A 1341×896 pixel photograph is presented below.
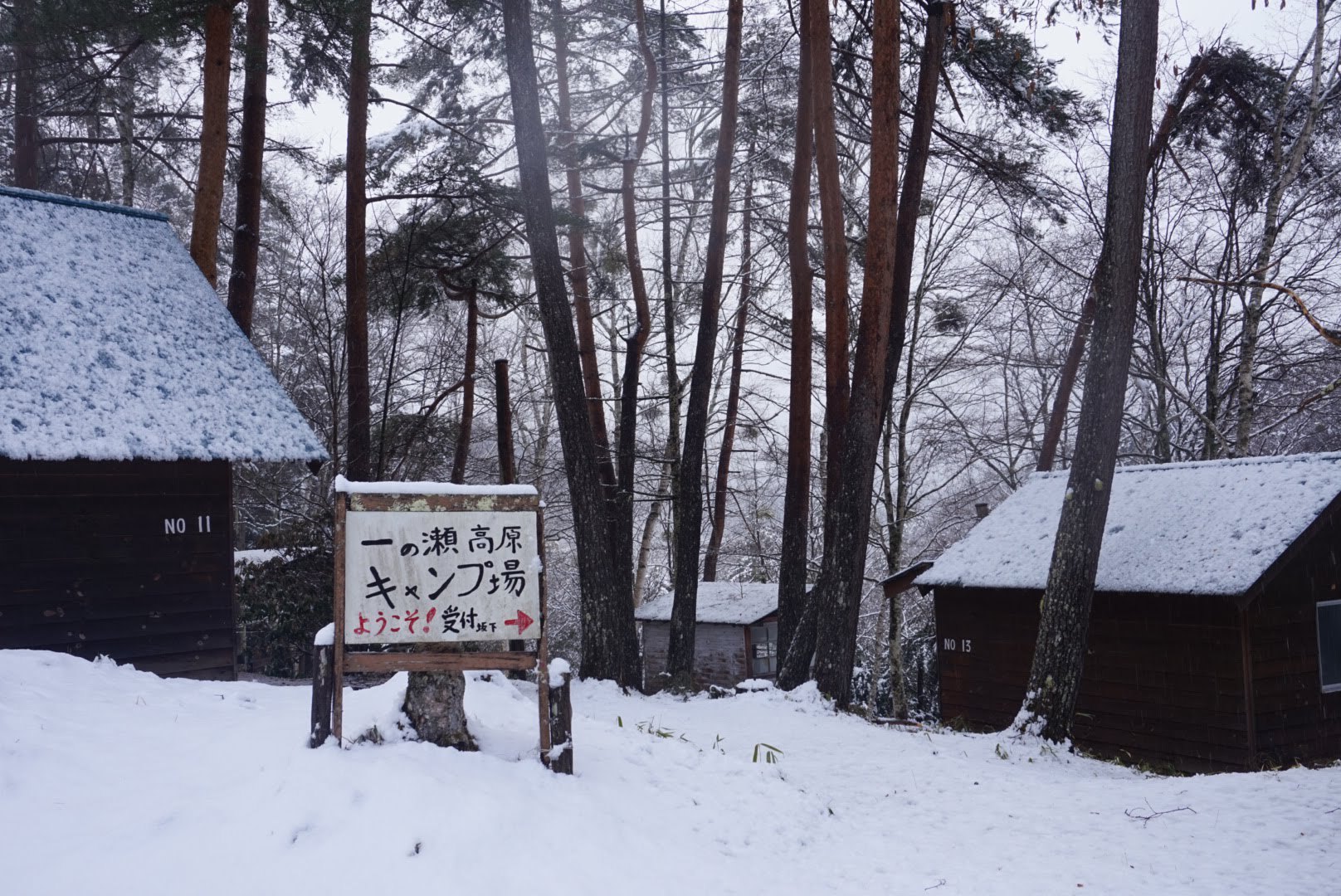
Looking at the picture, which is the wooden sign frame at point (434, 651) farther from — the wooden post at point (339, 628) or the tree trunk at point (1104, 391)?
the tree trunk at point (1104, 391)

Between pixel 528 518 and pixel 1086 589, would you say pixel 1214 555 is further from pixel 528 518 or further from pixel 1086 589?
pixel 528 518

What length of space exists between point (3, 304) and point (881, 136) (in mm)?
10099

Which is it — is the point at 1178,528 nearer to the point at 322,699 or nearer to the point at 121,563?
the point at 322,699

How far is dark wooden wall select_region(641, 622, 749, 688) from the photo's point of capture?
887 inches

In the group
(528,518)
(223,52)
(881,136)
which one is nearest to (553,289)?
(881,136)

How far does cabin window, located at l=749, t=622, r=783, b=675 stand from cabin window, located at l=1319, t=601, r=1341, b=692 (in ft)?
37.4

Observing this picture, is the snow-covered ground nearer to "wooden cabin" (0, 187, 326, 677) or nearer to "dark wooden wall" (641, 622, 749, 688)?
"wooden cabin" (0, 187, 326, 677)

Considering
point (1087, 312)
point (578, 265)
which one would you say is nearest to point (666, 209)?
point (578, 265)

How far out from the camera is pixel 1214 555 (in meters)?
12.7

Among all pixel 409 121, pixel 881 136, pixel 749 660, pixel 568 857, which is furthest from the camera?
pixel 749 660

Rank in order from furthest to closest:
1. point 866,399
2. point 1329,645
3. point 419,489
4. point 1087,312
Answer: point 1087,312
point 1329,645
point 866,399
point 419,489

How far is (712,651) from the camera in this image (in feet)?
76.0

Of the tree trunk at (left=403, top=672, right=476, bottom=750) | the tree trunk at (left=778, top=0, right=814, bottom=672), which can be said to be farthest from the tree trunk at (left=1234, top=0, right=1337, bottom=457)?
the tree trunk at (left=403, top=672, right=476, bottom=750)

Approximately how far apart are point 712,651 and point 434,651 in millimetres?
17992
